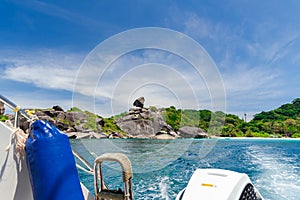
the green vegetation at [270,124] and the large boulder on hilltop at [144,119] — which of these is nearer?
the large boulder on hilltop at [144,119]

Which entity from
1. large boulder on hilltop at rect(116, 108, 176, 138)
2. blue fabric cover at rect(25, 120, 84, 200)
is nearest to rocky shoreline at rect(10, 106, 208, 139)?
large boulder on hilltop at rect(116, 108, 176, 138)

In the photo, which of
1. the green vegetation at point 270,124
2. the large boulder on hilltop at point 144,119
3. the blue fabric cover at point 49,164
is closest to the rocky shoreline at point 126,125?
the large boulder on hilltop at point 144,119

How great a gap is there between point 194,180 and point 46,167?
→ 3.00 feet

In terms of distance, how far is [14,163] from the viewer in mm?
1538

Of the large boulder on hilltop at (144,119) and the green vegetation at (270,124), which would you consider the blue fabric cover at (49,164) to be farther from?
the green vegetation at (270,124)

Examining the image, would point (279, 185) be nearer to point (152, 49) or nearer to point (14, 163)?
point (152, 49)

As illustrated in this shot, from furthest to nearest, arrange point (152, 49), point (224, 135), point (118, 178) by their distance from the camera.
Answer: point (224, 135) < point (152, 49) < point (118, 178)

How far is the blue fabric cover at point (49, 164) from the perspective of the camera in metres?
1.38

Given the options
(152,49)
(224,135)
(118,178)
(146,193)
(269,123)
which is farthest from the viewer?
(269,123)

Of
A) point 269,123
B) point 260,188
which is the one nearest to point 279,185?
point 260,188

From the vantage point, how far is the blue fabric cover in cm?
138

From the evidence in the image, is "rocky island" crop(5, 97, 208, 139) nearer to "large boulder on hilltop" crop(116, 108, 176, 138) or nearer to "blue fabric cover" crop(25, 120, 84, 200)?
"large boulder on hilltop" crop(116, 108, 176, 138)

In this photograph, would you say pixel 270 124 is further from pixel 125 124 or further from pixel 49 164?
pixel 49 164

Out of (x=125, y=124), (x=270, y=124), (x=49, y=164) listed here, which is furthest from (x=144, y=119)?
(x=270, y=124)
